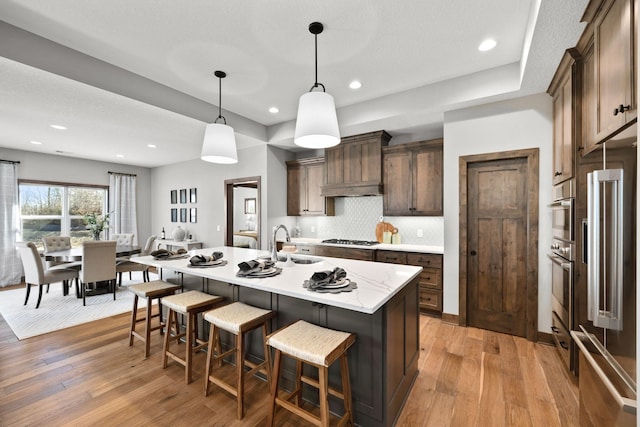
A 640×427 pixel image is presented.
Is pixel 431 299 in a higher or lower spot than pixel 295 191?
lower

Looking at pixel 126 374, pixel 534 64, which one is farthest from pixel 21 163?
pixel 534 64

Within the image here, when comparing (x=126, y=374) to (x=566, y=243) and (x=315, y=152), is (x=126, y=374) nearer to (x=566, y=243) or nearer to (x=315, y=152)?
(x=566, y=243)

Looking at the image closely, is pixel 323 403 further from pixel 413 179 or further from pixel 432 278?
pixel 413 179

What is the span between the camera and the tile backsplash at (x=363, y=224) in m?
4.22

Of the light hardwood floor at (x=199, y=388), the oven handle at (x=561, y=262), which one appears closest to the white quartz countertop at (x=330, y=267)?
the light hardwood floor at (x=199, y=388)

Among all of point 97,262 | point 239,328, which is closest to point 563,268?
point 239,328

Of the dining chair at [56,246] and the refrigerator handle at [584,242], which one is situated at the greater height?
the refrigerator handle at [584,242]

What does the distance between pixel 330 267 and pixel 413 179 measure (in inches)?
89.1

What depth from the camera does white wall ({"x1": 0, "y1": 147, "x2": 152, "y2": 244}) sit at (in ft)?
18.5

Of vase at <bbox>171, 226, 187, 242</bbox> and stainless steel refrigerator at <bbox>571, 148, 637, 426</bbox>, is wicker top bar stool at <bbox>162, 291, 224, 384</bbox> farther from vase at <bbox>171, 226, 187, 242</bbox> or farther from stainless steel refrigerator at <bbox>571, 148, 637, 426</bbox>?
vase at <bbox>171, 226, 187, 242</bbox>

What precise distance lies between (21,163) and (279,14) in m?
6.72

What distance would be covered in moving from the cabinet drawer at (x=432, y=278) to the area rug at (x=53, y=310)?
4162 mm

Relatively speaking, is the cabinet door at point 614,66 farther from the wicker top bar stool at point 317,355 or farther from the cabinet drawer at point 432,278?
the cabinet drawer at point 432,278

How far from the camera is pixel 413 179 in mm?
4027
